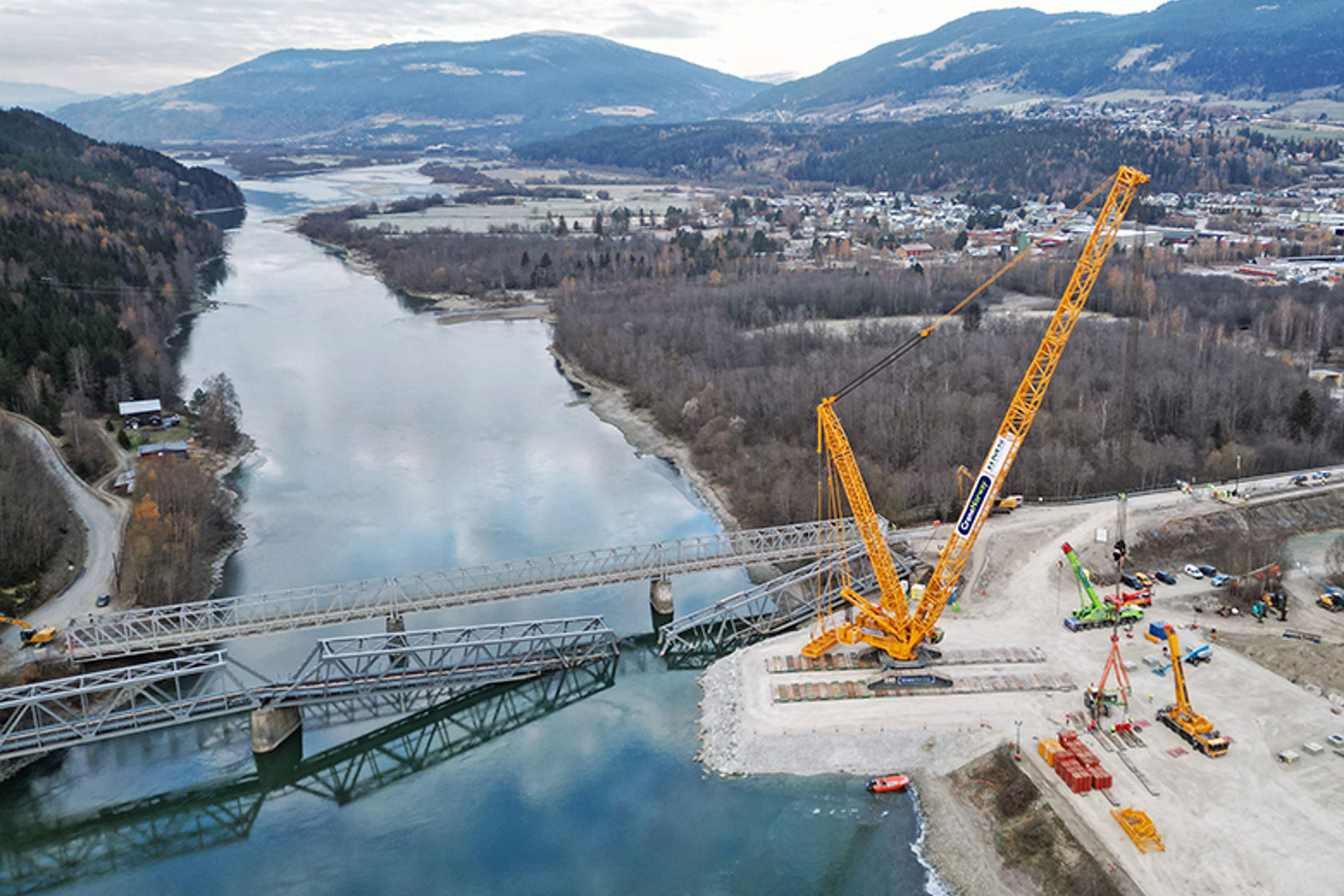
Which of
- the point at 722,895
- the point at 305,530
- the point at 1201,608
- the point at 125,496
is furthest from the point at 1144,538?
the point at 125,496

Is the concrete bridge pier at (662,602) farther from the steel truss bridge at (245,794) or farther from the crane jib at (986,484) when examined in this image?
the crane jib at (986,484)

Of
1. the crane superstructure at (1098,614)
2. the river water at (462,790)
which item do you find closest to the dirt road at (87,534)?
the river water at (462,790)

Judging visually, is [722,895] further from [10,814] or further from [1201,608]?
[1201,608]

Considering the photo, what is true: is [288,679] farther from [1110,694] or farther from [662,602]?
[1110,694]

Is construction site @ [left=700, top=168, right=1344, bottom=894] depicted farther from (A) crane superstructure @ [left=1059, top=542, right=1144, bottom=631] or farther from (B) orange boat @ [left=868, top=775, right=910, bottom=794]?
(B) orange boat @ [left=868, top=775, right=910, bottom=794]

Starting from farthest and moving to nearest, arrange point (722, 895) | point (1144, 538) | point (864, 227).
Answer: point (864, 227) < point (1144, 538) < point (722, 895)
